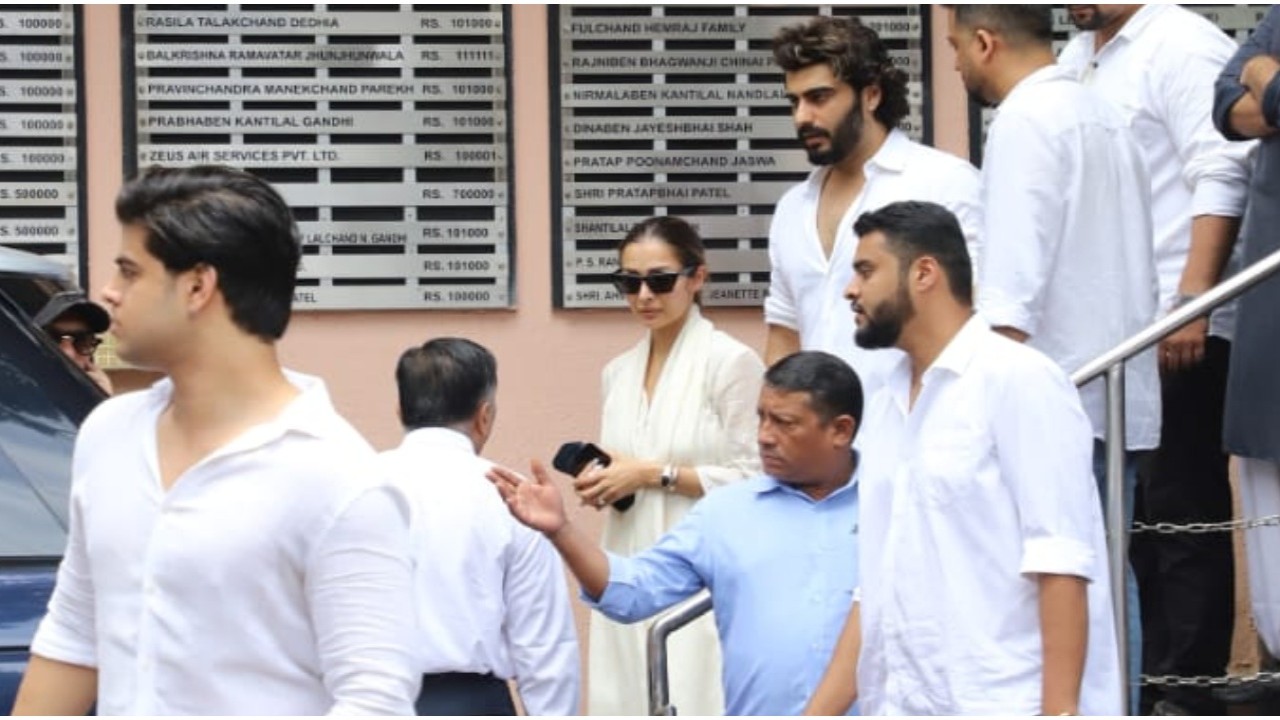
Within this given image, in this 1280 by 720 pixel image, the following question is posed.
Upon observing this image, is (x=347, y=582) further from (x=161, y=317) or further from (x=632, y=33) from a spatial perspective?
(x=632, y=33)

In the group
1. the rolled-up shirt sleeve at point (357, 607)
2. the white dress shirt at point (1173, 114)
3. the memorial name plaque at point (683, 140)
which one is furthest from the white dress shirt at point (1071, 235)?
the rolled-up shirt sleeve at point (357, 607)

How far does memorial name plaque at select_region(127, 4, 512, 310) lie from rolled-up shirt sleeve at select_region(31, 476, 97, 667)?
422 cm

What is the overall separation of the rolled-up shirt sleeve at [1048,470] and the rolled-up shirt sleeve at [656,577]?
1.04 m

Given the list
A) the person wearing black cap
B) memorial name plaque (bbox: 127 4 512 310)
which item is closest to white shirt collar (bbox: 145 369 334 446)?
the person wearing black cap

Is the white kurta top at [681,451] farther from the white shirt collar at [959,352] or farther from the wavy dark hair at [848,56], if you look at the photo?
the white shirt collar at [959,352]

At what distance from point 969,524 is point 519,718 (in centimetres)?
155

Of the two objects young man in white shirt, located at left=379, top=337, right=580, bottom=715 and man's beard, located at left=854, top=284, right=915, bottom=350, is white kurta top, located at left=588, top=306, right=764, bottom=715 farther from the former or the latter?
man's beard, located at left=854, top=284, right=915, bottom=350

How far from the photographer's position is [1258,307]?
571 centimetres

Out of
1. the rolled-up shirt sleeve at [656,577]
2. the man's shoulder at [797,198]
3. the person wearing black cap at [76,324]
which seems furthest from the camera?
the man's shoulder at [797,198]

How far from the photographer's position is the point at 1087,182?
228 inches

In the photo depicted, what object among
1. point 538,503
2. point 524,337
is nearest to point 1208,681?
point 538,503

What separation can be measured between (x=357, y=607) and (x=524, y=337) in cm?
455

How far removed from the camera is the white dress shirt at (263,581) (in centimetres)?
346

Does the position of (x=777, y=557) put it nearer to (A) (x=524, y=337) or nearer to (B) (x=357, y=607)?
(B) (x=357, y=607)
